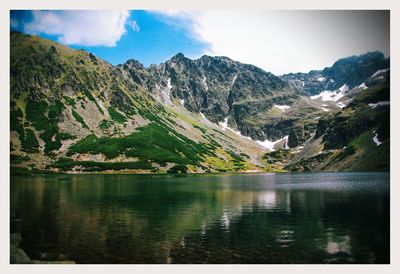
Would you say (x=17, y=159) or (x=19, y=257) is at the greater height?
(x=17, y=159)

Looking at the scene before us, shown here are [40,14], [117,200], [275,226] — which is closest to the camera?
[40,14]

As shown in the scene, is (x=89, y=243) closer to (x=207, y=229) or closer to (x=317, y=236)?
(x=207, y=229)

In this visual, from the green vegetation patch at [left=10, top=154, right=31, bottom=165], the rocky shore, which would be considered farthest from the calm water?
the green vegetation patch at [left=10, top=154, right=31, bottom=165]

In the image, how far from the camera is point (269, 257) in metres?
33.7

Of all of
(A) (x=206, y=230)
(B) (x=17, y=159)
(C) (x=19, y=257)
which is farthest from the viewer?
(B) (x=17, y=159)

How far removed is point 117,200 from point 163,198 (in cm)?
991

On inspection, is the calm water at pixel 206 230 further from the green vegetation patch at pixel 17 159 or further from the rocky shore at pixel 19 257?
the green vegetation patch at pixel 17 159

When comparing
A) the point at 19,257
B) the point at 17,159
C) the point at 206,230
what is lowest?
the point at 206,230

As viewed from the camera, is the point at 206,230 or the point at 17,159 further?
the point at 17,159

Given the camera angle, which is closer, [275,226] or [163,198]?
[275,226]

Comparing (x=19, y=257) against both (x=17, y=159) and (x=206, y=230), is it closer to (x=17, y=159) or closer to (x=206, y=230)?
(x=206, y=230)

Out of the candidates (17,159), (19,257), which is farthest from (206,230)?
(17,159)

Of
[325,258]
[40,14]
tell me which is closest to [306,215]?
[325,258]
